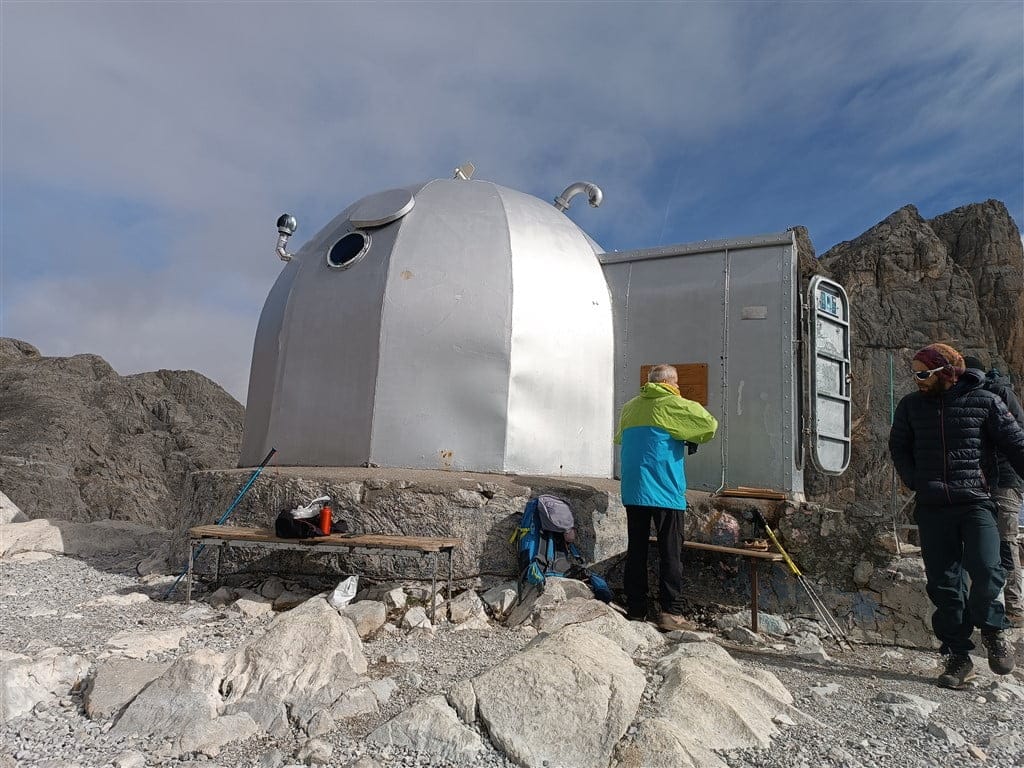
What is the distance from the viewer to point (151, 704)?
287cm

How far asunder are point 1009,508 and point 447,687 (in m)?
3.50

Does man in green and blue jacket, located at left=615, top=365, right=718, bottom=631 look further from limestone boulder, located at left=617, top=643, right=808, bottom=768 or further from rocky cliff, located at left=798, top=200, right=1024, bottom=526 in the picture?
rocky cliff, located at left=798, top=200, right=1024, bottom=526

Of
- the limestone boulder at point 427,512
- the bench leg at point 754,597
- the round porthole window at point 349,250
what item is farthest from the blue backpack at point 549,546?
the round porthole window at point 349,250

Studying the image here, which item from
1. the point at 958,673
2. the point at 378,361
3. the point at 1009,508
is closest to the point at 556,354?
the point at 378,361

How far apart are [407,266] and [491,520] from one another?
2677 millimetres

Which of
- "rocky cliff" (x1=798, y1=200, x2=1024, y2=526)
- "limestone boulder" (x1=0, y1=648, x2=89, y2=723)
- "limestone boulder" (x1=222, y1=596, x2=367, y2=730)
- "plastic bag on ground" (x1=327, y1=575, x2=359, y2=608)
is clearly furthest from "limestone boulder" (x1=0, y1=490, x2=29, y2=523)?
"rocky cliff" (x1=798, y1=200, x2=1024, y2=526)

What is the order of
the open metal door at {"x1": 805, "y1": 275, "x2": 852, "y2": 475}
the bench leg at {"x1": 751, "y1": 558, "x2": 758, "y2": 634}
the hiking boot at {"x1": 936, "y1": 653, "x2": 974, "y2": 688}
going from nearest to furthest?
the hiking boot at {"x1": 936, "y1": 653, "x2": 974, "y2": 688}
the bench leg at {"x1": 751, "y1": 558, "x2": 758, "y2": 634}
the open metal door at {"x1": 805, "y1": 275, "x2": 852, "y2": 475}

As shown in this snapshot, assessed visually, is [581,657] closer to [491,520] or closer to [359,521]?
[491,520]

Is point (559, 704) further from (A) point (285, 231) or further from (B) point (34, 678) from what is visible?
(A) point (285, 231)

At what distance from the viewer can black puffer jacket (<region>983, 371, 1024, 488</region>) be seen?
12.8ft

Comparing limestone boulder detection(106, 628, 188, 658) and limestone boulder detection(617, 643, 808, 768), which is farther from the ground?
limestone boulder detection(617, 643, 808, 768)

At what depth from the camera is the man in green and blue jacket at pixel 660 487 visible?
4594 mm

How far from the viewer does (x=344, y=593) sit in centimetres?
479

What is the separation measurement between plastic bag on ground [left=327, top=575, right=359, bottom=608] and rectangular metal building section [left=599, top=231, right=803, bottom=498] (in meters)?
3.38
